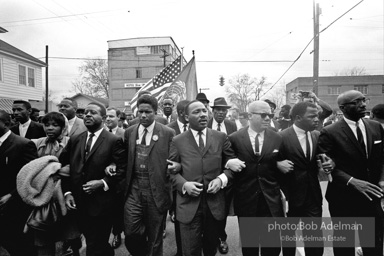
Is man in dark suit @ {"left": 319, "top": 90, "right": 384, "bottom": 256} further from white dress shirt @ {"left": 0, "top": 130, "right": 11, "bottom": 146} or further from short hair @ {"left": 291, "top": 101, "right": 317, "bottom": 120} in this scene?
white dress shirt @ {"left": 0, "top": 130, "right": 11, "bottom": 146}

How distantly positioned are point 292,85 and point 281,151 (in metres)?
50.8

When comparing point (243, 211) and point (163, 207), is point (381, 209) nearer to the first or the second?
point (243, 211)

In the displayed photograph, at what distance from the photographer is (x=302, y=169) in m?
3.24

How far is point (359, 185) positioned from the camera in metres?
2.98

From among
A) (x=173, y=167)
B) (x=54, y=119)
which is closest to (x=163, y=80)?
(x=54, y=119)

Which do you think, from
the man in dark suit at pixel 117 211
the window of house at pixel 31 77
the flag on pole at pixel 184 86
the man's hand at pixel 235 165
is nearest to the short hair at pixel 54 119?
the man in dark suit at pixel 117 211

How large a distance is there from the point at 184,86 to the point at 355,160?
600 centimetres

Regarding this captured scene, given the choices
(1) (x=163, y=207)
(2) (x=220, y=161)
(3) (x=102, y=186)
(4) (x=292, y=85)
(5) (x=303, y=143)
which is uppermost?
(4) (x=292, y=85)

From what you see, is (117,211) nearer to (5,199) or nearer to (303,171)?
(5,199)

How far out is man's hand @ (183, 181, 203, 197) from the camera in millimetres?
2961

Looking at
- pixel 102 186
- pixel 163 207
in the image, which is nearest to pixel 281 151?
pixel 163 207

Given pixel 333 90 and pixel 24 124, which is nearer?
pixel 24 124

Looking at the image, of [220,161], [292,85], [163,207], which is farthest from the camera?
[292,85]

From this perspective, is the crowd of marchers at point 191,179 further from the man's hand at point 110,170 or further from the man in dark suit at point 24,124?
the man in dark suit at point 24,124
